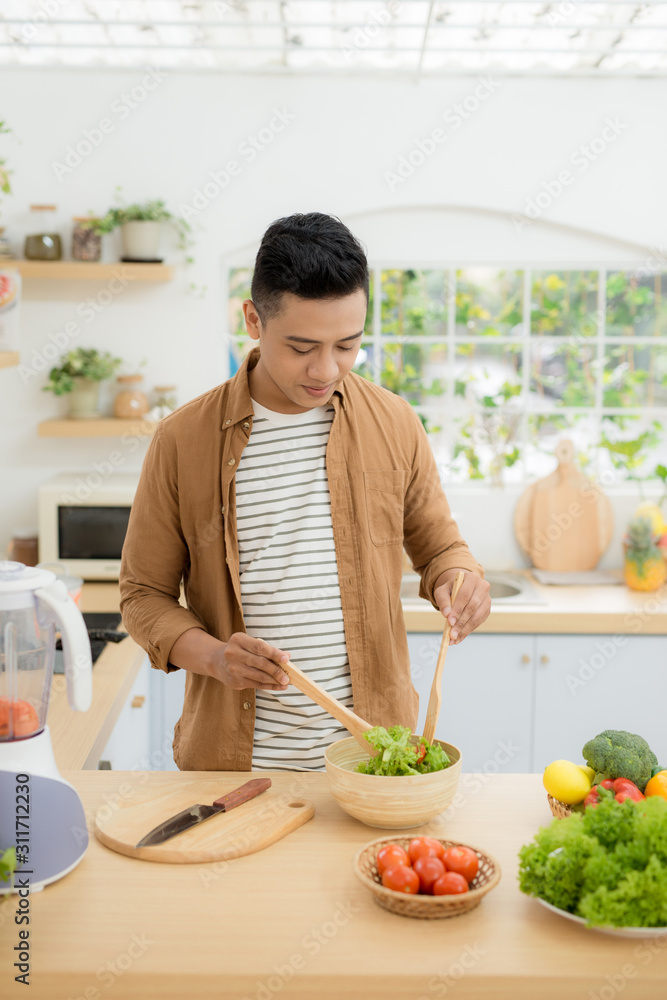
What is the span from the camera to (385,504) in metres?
1.58

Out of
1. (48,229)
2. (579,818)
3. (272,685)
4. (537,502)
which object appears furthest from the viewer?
(537,502)

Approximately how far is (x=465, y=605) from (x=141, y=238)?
211 centimetres

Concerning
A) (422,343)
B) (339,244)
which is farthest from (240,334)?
(339,244)

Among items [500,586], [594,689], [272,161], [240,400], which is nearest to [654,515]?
[500,586]

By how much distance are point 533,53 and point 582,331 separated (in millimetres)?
979

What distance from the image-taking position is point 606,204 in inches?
126

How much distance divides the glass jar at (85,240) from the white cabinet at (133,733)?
1.39 m

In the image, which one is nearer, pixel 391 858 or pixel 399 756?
pixel 391 858

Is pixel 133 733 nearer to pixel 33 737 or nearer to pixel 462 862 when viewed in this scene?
pixel 33 737

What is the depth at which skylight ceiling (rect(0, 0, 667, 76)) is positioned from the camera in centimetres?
252

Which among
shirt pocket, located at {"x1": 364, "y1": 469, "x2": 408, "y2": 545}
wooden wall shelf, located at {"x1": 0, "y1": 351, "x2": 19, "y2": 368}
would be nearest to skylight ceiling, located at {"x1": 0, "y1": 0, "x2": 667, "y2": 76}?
wooden wall shelf, located at {"x1": 0, "y1": 351, "x2": 19, "y2": 368}

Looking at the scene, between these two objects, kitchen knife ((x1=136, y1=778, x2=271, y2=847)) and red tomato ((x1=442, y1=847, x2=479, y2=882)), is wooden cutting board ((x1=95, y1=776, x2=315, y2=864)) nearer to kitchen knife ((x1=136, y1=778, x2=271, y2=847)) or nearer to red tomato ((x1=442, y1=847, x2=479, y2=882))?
kitchen knife ((x1=136, y1=778, x2=271, y2=847))

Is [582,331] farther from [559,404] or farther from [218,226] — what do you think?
[218,226]

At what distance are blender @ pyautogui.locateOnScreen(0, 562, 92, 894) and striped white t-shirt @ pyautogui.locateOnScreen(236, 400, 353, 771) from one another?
1.33 ft
